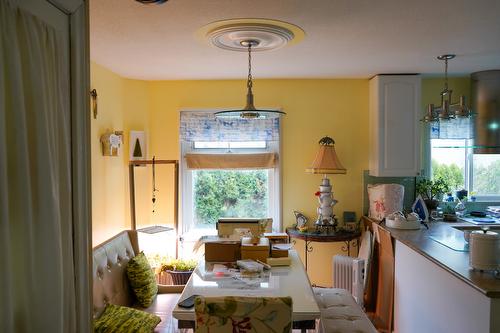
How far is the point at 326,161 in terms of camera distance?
396cm

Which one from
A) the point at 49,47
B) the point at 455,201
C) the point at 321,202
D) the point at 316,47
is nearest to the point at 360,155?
the point at 321,202

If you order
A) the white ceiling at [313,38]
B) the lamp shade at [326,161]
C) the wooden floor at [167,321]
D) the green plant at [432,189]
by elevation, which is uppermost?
the white ceiling at [313,38]

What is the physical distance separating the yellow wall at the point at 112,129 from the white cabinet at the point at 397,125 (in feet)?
7.69

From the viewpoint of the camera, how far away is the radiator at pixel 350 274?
12.0 feet

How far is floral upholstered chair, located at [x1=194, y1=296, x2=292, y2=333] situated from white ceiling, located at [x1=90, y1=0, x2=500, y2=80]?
4.72ft

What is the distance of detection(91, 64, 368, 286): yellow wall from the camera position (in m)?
4.26

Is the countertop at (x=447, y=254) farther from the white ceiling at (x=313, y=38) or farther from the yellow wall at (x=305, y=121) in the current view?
the white ceiling at (x=313, y=38)

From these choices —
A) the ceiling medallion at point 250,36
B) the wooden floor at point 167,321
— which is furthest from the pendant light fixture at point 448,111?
the wooden floor at point 167,321

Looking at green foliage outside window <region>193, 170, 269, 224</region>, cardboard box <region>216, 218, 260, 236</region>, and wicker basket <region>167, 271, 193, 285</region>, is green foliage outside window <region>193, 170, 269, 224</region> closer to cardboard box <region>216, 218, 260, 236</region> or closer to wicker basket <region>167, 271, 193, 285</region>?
wicker basket <region>167, 271, 193, 285</region>

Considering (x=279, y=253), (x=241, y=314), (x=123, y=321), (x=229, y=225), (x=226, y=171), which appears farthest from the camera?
(x=226, y=171)

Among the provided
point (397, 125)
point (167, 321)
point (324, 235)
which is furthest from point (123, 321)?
point (397, 125)

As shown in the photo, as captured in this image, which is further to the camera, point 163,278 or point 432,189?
point 432,189

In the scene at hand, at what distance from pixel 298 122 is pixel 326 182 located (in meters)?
0.72

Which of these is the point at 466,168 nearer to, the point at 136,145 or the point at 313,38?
the point at 313,38
